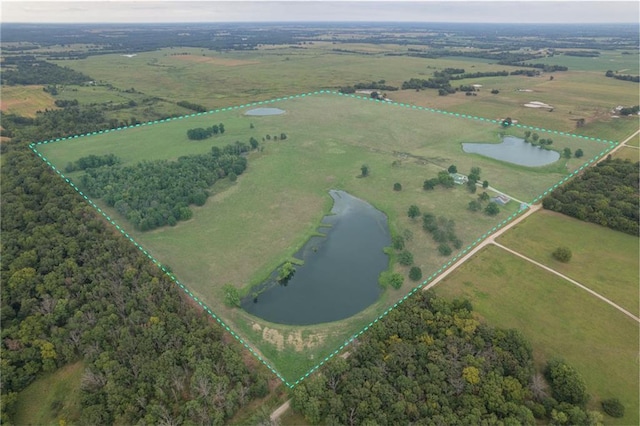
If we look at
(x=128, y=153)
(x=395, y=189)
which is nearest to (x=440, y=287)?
(x=395, y=189)

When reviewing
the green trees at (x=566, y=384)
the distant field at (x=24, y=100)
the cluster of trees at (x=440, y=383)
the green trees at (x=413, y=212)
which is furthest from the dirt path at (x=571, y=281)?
the distant field at (x=24, y=100)

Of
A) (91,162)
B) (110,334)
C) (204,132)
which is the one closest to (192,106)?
(204,132)

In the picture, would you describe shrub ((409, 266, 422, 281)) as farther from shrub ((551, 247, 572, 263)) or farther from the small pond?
the small pond

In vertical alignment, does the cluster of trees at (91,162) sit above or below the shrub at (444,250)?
above

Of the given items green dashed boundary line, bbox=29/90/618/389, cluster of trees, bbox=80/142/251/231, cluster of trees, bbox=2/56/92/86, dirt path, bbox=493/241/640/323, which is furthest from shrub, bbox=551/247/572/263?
cluster of trees, bbox=2/56/92/86

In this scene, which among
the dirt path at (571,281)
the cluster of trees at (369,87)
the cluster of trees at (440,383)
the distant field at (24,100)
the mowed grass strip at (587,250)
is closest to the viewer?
the cluster of trees at (440,383)

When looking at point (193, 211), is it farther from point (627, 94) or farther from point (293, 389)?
point (627, 94)

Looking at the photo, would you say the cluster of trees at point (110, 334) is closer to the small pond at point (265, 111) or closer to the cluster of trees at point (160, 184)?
the cluster of trees at point (160, 184)

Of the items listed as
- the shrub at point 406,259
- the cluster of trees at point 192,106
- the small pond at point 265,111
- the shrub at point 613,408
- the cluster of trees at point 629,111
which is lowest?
the shrub at point 613,408
